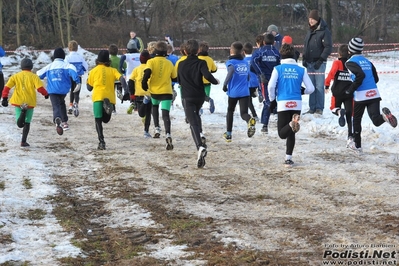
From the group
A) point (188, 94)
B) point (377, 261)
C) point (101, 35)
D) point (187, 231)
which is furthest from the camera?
point (101, 35)

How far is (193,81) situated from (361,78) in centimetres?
275

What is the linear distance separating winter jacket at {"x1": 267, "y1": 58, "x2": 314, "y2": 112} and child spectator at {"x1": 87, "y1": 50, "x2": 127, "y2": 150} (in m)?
3.52

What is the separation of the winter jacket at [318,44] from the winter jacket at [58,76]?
552 cm

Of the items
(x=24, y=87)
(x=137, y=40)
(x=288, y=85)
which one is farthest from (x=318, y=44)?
(x=137, y=40)

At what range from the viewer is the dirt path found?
6277 millimetres

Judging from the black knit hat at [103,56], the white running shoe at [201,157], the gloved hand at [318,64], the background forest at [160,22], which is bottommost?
the white running shoe at [201,157]

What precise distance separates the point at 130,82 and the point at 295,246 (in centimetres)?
753

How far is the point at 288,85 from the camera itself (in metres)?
10.4

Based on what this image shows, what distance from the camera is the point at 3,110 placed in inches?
717

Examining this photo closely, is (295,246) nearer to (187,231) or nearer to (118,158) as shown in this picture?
(187,231)

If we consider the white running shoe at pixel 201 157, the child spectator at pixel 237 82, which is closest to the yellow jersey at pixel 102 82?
the child spectator at pixel 237 82

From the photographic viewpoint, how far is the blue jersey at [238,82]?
1269 cm

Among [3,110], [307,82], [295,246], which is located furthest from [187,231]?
[3,110]

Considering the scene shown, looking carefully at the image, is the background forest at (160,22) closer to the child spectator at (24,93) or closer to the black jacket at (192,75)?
the child spectator at (24,93)
